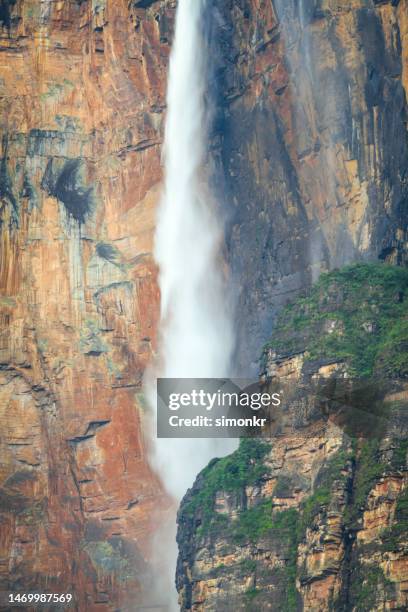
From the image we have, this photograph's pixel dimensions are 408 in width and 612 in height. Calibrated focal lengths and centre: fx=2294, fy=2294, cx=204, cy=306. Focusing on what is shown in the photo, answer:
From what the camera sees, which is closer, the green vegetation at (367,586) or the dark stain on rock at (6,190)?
the green vegetation at (367,586)

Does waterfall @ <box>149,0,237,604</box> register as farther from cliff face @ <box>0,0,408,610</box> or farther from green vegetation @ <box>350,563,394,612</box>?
green vegetation @ <box>350,563,394,612</box>

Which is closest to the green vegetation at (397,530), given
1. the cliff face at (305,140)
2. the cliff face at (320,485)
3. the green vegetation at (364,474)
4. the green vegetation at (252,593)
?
the cliff face at (320,485)

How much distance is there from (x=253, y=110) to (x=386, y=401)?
15062mm

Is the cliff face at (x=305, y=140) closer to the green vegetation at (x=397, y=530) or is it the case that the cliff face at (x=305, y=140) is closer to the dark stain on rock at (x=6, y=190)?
the dark stain on rock at (x=6, y=190)

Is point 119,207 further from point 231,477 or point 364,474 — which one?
point 364,474

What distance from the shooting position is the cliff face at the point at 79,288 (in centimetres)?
7806

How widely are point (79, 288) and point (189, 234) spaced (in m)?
4.30

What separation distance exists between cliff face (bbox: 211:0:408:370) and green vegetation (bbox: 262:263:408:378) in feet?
6.53

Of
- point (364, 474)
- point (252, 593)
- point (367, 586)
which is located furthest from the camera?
point (252, 593)

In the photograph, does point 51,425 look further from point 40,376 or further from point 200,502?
point 200,502

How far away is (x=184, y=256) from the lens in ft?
264

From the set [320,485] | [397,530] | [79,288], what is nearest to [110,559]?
[79,288]

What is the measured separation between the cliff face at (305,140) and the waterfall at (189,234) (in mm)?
962

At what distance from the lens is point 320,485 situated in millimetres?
66688
